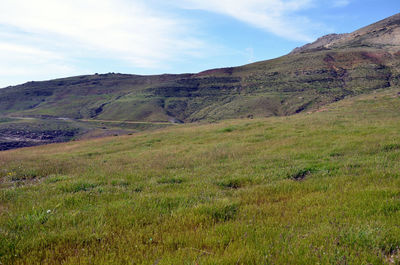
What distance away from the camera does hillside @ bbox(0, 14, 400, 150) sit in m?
76.6

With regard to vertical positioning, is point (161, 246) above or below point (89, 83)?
below

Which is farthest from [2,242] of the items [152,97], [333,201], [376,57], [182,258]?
[152,97]

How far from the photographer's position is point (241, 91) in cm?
10462

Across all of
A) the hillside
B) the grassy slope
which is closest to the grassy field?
the hillside

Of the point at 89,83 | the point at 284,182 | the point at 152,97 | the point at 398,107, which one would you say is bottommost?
the point at 284,182

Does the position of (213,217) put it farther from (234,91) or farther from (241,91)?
(234,91)

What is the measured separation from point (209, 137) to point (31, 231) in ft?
57.8

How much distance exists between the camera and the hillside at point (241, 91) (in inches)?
3017

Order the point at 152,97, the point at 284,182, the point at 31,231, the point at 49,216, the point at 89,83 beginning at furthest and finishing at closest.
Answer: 1. the point at 89,83
2. the point at 152,97
3. the point at 284,182
4. the point at 49,216
5. the point at 31,231

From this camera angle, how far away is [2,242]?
13.3 feet

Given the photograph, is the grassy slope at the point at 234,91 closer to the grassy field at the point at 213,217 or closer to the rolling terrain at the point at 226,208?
the rolling terrain at the point at 226,208

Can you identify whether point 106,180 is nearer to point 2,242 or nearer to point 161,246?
point 2,242

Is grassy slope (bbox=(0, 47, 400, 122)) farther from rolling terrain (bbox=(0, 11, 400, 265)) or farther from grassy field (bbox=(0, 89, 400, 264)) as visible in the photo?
grassy field (bbox=(0, 89, 400, 264))

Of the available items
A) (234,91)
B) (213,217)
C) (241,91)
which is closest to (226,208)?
(213,217)
